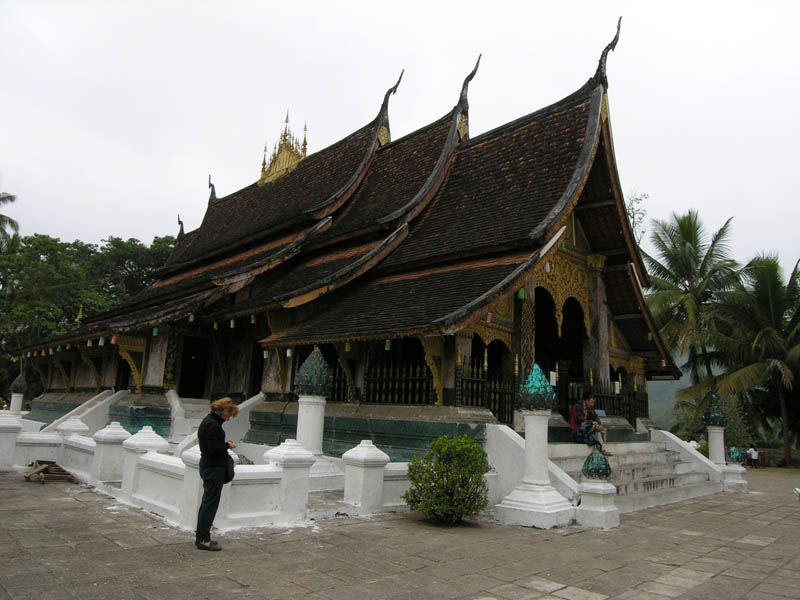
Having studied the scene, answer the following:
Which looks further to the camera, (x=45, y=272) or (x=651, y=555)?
(x=45, y=272)

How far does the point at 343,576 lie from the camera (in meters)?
4.44

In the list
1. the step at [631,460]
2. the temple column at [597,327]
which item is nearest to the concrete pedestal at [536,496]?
the step at [631,460]

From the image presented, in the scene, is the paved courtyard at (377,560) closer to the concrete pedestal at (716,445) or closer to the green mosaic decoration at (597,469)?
the green mosaic decoration at (597,469)

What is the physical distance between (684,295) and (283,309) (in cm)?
1974

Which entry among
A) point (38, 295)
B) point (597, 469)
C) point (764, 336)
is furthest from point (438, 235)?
point (38, 295)

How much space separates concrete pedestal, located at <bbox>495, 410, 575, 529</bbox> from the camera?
6.78m

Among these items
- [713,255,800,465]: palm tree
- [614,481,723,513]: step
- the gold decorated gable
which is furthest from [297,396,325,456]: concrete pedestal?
[713,255,800,465]: palm tree

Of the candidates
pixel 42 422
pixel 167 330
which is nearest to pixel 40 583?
pixel 167 330

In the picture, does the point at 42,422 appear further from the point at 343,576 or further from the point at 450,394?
the point at 343,576

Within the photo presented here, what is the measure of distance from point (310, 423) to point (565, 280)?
555 centimetres

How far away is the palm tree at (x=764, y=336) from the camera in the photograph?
20.5m

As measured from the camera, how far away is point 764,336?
2111cm

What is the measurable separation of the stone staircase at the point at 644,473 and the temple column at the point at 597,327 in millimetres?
1529

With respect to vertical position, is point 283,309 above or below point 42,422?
above
